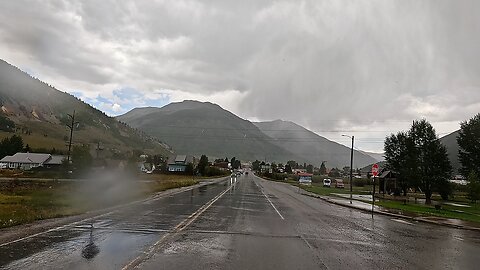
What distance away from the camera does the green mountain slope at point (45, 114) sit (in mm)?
148250

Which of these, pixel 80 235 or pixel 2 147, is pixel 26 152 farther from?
pixel 80 235

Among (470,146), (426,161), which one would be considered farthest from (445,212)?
(470,146)

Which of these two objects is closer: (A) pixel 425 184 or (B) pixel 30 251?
(B) pixel 30 251

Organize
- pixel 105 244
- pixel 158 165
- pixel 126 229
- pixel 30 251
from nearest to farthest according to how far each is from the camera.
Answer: pixel 30 251 < pixel 105 244 < pixel 126 229 < pixel 158 165

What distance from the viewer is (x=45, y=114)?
177 m

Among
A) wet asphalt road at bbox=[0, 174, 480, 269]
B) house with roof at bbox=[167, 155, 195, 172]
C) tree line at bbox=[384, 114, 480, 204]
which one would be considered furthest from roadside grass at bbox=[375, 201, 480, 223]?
house with roof at bbox=[167, 155, 195, 172]

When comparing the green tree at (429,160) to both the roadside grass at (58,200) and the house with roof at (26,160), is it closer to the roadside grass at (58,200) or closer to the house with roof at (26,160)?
the roadside grass at (58,200)

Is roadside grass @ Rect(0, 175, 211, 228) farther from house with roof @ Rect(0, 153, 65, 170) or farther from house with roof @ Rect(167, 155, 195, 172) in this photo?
house with roof @ Rect(167, 155, 195, 172)

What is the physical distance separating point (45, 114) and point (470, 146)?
16805 cm

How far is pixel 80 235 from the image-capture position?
12352mm

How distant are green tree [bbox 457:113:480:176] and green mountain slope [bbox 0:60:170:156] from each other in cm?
11258

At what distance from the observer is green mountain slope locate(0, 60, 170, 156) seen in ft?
486

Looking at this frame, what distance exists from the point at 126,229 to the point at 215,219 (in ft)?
17.1

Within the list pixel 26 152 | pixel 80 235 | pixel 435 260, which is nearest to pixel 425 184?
pixel 435 260
